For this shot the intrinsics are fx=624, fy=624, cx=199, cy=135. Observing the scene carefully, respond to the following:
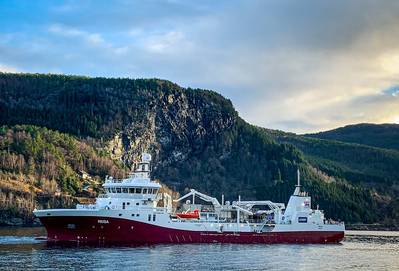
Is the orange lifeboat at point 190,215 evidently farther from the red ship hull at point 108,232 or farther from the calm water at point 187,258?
the calm water at point 187,258

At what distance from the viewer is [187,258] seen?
77.4 meters

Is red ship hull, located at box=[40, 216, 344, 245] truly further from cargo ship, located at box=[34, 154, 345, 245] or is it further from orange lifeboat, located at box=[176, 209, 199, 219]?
orange lifeboat, located at box=[176, 209, 199, 219]

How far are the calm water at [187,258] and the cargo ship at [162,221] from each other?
158 inches

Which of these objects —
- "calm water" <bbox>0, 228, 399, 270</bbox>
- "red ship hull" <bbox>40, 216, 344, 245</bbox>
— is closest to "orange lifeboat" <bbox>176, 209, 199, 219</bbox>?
"red ship hull" <bbox>40, 216, 344, 245</bbox>

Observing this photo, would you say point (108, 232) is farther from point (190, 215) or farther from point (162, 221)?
point (190, 215)

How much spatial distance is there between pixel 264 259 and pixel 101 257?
20934 mm

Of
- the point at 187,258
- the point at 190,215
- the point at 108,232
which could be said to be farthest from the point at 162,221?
the point at 187,258

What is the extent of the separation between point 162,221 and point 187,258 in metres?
19.9

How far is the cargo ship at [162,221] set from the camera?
304 ft

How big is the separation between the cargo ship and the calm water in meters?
4.02

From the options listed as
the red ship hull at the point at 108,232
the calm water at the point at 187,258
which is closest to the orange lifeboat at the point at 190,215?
the red ship hull at the point at 108,232

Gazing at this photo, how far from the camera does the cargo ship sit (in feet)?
304

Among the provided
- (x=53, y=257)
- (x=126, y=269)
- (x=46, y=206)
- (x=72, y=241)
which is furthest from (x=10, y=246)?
(x=46, y=206)

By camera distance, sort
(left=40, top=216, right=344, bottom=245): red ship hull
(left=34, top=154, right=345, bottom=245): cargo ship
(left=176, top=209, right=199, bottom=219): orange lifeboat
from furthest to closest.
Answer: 1. (left=176, top=209, right=199, bottom=219): orange lifeboat
2. (left=34, top=154, right=345, bottom=245): cargo ship
3. (left=40, top=216, right=344, bottom=245): red ship hull
